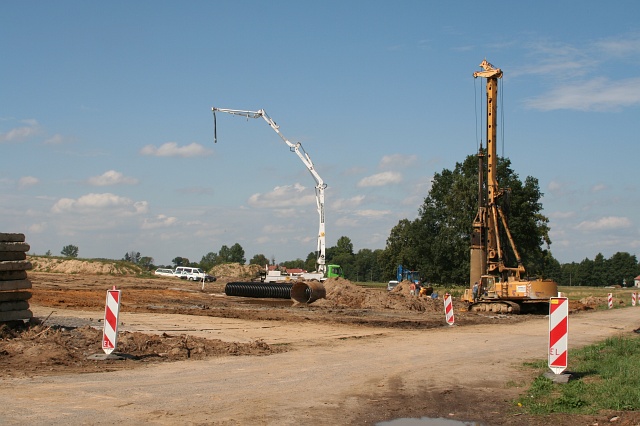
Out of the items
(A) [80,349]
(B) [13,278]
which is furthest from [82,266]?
(A) [80,349]

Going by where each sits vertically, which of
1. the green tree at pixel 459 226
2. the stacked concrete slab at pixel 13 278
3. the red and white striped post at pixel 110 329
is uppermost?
the green tree at pixel 459 226

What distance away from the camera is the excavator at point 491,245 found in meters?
37.0

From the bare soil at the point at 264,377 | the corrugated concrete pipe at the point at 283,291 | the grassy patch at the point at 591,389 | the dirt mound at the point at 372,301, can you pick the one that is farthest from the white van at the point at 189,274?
the grassy patch at the point at 591,389

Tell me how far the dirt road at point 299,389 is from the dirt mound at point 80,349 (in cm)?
64

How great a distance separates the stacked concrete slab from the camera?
Result: 14.6m

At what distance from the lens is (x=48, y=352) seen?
42.0 ft

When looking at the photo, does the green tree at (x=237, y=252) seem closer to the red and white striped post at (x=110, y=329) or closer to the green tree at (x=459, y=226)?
the green tree at (x=459, y=226)

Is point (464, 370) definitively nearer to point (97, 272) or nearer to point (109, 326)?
point (109, 326)

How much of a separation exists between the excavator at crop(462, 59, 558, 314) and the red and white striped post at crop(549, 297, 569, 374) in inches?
998

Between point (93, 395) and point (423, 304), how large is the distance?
31635mm

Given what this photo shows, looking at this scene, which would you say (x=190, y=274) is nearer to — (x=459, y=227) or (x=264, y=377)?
(x=459, y=227)

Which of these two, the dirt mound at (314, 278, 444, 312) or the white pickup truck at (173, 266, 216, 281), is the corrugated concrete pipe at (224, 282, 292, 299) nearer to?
the dirt mound at (314, 278, 444, 312)

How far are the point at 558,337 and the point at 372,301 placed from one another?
29.0 m

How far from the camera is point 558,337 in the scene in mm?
11773
